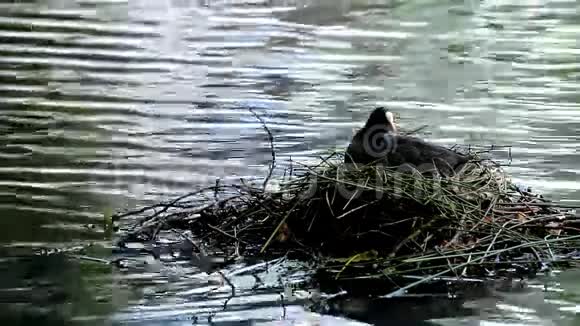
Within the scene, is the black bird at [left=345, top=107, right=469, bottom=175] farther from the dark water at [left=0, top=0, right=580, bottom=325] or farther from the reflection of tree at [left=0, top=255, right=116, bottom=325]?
the reflection of tree at [left=0, top=255, right=116, bottom=325]

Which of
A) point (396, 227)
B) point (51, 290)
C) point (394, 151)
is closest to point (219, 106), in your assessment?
point (394, 151)

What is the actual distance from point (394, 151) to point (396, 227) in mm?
702

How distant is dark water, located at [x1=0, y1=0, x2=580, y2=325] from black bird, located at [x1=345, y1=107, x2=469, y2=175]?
1133 mm

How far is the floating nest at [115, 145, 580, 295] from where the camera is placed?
7133 mm

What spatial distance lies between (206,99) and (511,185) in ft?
17.3

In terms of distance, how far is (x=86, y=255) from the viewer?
7691 millimetres

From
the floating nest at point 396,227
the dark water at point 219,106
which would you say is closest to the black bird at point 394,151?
the floating nest at point 396,227

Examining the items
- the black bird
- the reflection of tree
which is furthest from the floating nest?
the reflection of tree

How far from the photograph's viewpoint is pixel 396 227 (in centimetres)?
730

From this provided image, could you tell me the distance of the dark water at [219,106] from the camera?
22.9ft

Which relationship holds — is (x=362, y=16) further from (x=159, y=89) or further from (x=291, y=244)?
(x=291, y=244)

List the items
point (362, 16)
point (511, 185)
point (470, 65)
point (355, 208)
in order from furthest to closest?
point (362, 16)
point (470, 65)
point (511, 185)
point (355, 208)

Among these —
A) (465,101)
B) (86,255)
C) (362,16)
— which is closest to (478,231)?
(86,255)

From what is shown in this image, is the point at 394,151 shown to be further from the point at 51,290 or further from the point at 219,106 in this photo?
the point at 219,106
